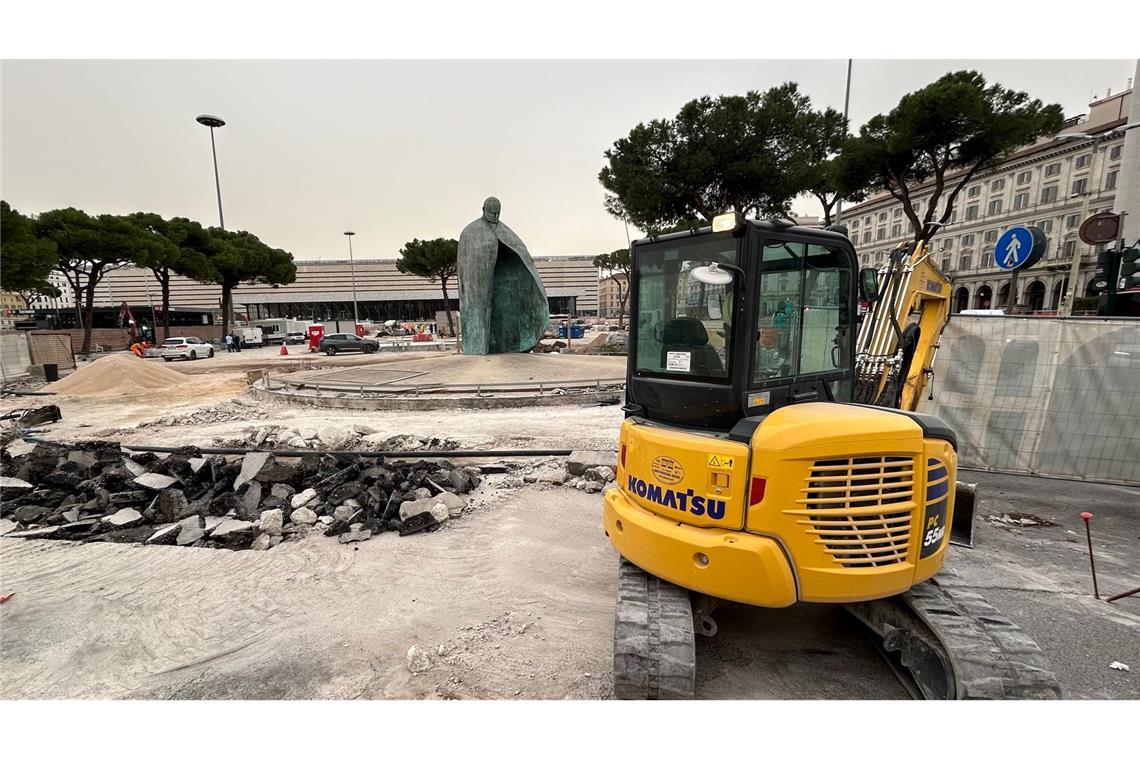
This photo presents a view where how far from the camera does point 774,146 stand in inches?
944

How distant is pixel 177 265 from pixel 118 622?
41.6 m

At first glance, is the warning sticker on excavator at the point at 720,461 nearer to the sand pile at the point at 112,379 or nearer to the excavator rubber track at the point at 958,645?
the excavator rubber track at the point at 958,645

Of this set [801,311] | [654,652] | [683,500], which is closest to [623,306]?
[801,311]

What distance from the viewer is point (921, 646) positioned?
3.02 m

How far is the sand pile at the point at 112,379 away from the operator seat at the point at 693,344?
21.2m

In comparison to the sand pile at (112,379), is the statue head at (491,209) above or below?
above

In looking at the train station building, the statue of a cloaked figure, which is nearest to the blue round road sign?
the statue of a cloaked figure

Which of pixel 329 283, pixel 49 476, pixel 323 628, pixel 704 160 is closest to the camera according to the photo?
pixel 323 628

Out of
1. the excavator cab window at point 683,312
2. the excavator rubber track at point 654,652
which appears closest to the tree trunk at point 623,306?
the excavator cab window at point 683,312

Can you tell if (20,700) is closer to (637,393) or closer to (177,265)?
(637,393)

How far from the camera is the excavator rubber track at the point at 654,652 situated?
2.86m

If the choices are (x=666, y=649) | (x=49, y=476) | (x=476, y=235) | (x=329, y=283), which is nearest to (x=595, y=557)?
(x=666, y=649)

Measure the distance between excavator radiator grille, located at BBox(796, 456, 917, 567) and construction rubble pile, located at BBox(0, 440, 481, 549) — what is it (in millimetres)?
4408

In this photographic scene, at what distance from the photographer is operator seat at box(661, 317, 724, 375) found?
325 centimetres
